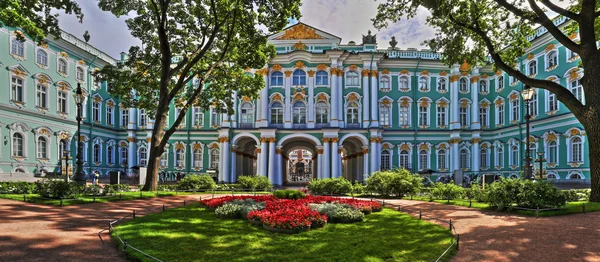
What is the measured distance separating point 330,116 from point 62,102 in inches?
926

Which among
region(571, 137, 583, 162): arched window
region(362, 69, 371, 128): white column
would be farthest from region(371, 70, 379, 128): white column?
region(571, 137, 583, 162): arched window

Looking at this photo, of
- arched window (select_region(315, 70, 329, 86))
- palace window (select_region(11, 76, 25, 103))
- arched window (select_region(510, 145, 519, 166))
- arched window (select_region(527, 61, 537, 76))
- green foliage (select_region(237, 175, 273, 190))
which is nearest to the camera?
green foliage (select_region(237, 175, 273, 190))

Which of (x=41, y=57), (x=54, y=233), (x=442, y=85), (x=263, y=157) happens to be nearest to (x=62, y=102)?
(x=41, y=57)

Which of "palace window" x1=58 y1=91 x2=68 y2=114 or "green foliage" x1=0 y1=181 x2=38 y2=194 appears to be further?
"palace window" x1=58 y1=91 x2=68 y2=114

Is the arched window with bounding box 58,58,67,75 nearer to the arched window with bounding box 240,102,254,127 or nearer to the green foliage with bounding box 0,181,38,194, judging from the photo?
the arched window with bounding box 240,102,254,127

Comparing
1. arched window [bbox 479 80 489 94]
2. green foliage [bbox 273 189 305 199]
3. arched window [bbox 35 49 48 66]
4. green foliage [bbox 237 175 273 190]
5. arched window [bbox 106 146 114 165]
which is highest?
arched window [bbox 35 49 48 66]

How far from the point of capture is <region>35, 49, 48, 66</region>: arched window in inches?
1077

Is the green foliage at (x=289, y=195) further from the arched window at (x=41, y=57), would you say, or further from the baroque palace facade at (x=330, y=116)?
the arched window at (x=41, y=57)

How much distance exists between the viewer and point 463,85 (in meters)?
34.6

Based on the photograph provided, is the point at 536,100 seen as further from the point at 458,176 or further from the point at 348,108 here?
the point at 348,108

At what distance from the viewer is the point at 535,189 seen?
1159 centimetres

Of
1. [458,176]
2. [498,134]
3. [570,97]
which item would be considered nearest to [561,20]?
[498,134]

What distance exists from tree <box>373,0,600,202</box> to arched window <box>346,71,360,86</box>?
14432mm

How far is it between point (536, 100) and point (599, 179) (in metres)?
18.4
